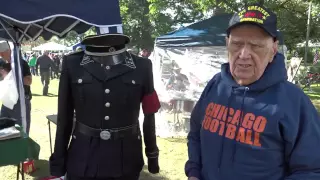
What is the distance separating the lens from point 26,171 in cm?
440

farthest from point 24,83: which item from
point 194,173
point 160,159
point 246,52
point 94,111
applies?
point 246,52

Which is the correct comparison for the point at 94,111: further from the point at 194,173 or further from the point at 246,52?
the point at 246,52

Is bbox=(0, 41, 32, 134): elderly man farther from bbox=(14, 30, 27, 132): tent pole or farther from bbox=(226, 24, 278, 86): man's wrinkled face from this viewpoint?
bbox=(226, 24, 278, 86): man's wrinkled face

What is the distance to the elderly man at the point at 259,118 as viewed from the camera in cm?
135

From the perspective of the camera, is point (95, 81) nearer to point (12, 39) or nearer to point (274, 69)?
point (274, 69)

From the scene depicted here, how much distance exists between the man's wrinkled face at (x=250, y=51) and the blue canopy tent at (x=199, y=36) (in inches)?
192

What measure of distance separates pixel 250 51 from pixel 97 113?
1.04m

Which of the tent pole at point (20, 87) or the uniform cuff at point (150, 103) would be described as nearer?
the uniform cuff at point (150, 103)

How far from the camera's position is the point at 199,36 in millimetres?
6320

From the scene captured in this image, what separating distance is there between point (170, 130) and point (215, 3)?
5138 mm

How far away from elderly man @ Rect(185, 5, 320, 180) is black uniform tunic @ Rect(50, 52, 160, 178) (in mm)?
683

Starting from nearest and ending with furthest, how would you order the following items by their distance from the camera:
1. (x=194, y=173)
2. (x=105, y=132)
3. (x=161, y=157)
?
(x=194, y=173)
(x=105, y=132)
(x=161, y=157)

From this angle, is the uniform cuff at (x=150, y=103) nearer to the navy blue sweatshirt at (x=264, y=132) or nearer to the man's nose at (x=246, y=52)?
the navy blue sweatshirt at (x=264, y=132)

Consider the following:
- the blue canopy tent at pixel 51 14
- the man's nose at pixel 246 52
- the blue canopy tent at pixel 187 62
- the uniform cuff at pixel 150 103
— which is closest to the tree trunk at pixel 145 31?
the blue canopy tent at pixel 187 62
